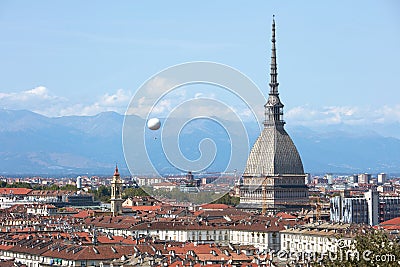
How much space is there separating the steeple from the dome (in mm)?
734

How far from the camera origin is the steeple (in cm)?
12838

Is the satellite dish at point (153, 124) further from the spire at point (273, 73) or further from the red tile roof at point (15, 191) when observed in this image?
the red tile roof at point (15, 191)

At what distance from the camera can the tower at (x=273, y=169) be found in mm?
119875

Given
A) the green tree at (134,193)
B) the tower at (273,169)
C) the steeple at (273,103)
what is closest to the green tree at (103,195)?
the green tree at (134,193)

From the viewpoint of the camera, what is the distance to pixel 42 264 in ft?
182

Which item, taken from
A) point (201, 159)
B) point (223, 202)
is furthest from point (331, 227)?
point (223, 202)

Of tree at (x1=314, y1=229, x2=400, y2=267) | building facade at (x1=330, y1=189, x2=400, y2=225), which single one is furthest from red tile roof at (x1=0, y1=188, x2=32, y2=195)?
tree at (x1=314, y1=229, x2=400, y2=267)

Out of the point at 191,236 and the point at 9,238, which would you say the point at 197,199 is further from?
the point at 9,238

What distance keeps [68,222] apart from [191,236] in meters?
14.3

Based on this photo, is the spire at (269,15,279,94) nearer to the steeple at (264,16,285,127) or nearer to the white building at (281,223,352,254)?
the steeple at (264,16,285,127)

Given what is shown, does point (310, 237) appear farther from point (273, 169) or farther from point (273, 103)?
point (273, 103)

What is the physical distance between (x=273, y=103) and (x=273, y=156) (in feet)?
19.6

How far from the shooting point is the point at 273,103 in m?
129

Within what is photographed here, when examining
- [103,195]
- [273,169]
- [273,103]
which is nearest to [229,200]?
[273,169]
